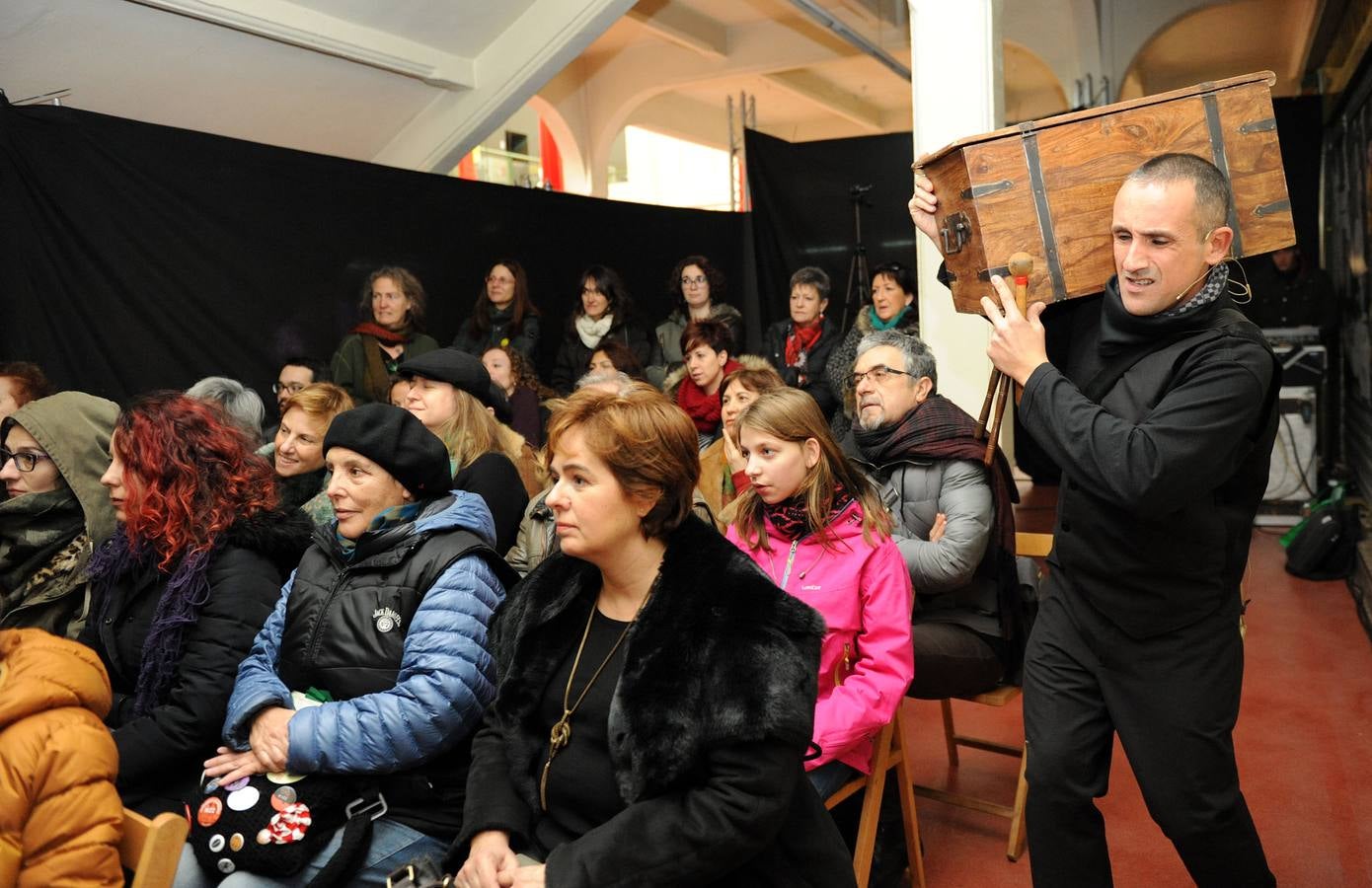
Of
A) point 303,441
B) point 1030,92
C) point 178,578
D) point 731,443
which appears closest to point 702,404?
point 731,443

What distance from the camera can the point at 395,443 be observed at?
2.31 m

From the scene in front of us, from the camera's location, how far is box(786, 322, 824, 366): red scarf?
19.0ft

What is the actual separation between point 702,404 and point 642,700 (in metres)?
3.51

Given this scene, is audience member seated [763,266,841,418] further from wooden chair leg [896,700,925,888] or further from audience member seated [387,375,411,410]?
wooden chair leg [896,700,925,888]

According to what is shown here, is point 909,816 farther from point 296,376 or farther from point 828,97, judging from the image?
point 828,97

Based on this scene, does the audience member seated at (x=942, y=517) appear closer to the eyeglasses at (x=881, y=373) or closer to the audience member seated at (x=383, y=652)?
the eyeglasses at (x=881, y=373)

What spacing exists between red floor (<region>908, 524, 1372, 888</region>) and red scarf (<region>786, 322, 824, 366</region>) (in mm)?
2180

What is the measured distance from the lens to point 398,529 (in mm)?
2240

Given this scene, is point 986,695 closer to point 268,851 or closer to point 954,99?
point 268,851

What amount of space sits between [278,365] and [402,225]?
121 centimetres

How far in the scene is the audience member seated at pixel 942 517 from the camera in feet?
9.50

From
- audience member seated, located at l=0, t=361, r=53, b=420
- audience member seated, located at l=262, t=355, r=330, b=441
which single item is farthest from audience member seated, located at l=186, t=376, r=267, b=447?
audience member seated, located at l=262, t=355, r=330, b=441

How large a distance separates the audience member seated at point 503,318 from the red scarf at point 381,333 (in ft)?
1.95

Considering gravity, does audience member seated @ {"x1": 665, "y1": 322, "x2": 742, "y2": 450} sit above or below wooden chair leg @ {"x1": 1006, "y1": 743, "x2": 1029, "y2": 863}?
above
